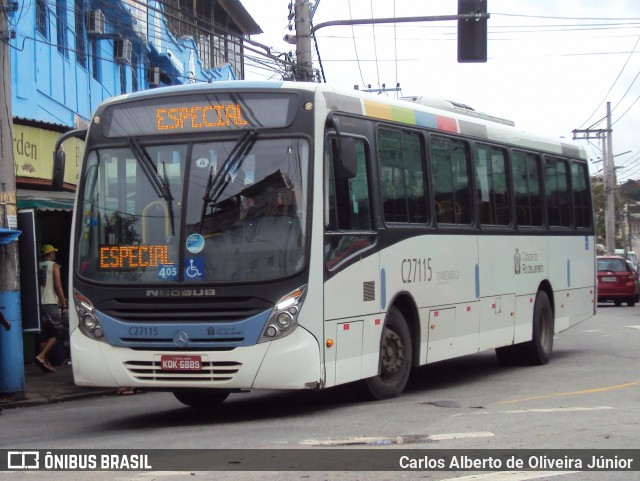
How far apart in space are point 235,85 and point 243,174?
1.00m

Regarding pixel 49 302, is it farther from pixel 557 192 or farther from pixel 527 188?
pixel 557 192

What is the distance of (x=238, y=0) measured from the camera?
3612cm

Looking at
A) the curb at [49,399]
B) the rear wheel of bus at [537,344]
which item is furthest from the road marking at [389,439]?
the rear wheel of bus at [537,344]

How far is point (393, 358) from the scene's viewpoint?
11664 mm

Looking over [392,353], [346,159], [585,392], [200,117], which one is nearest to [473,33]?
[585,392]

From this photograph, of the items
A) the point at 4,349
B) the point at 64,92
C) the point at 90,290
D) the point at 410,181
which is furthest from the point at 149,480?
the point at 64,92

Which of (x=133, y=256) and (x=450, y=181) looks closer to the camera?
(x=133, y=256)

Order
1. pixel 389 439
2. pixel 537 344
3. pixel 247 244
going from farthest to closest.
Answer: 1. pixel 537 344
2. pixel 247 244
3. pixel 389 439

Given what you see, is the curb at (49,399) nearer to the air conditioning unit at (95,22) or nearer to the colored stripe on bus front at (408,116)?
the colored stripe on bus front at (408,116)

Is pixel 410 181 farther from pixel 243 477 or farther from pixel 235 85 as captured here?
pixel 243 477

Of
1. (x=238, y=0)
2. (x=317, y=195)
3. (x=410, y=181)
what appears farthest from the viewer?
(x=238, y=0)

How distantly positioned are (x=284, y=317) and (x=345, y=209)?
4.60 feet

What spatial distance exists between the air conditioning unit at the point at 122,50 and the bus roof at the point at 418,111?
39.9ft

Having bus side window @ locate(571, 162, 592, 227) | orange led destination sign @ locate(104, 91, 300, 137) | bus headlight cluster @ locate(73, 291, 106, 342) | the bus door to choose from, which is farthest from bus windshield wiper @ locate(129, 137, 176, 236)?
bus side window @ locate(571, 162, 592, 227)
